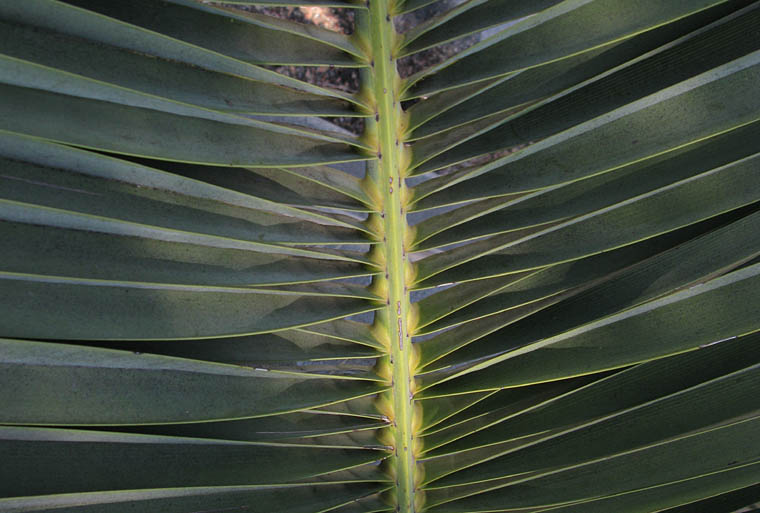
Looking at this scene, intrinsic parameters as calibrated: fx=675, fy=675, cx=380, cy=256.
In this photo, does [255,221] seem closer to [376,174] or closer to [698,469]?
[376,174]

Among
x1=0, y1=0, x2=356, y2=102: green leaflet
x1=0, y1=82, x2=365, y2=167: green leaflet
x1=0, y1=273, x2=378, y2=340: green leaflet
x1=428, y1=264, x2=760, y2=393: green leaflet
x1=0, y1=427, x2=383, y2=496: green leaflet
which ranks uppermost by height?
x1=0, y1=0, x2=356, y2=102: green leaflet

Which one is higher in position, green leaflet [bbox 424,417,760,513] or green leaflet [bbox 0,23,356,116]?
green leaflet [bbox 0,23,356,116]

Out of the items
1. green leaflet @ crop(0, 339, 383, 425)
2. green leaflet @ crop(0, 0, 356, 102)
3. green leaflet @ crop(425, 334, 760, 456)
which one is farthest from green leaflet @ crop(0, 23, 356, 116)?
green leaflet @ crop(425, 334, 760, 456)

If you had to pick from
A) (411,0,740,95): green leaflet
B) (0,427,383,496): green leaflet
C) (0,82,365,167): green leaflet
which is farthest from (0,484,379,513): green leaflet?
(411,0,740,95): green leaflet

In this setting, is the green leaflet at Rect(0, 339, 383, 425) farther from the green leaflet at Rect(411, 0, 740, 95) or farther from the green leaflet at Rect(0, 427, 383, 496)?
the green leaflet at Rect(411, 0, 740, 95)

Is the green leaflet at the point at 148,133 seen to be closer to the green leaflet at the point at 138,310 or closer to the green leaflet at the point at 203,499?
the green leaflet at the point at 138,310

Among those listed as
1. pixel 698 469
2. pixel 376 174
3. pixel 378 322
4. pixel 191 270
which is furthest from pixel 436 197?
pixel 698 469

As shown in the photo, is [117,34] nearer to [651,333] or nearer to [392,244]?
[392,244]

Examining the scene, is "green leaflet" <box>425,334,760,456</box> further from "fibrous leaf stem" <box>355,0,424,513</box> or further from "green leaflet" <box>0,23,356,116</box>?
"green leaflet" <box>0,23,356,116</box>

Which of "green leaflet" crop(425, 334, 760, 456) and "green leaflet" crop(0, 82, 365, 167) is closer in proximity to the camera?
"green leaflet" crop(0, 82, 365, 167)

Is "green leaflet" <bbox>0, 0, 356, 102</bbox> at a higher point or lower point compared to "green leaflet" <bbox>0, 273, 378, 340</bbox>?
higher

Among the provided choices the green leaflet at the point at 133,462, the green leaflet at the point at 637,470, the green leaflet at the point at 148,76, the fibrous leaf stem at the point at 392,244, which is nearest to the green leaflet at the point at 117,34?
the green leaflet at the point at 148,76
